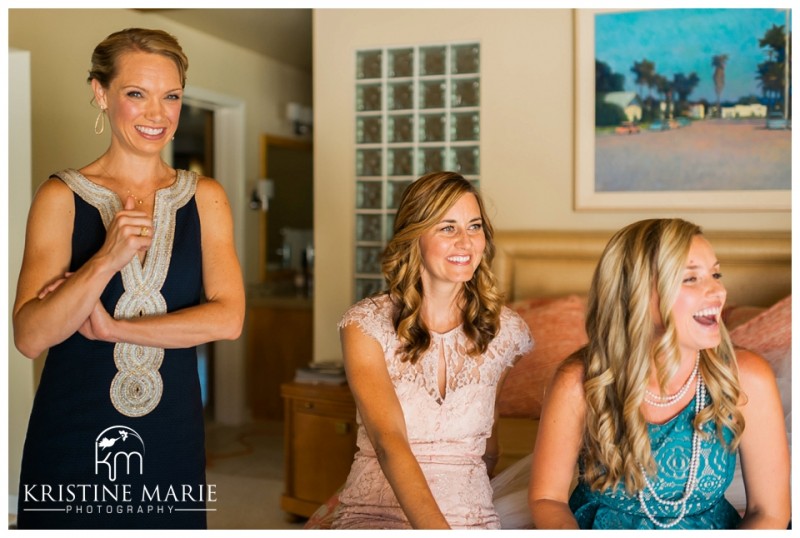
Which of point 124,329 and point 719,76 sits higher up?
point 719,76

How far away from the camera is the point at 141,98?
1.72 meters

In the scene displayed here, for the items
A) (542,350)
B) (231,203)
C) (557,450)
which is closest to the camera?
(557,450)

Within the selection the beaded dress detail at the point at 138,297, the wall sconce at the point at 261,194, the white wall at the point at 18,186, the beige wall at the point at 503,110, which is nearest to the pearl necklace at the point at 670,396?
the beaded dress detail at the point at 138,297

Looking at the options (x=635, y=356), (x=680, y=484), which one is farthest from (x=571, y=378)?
(x=680, y=484)

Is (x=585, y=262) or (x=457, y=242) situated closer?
(x=457, y=242)

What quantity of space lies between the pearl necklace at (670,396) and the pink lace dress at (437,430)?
0.43 meters

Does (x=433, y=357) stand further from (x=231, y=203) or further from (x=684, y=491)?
(x=231, y=203)

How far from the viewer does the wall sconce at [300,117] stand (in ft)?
19.3

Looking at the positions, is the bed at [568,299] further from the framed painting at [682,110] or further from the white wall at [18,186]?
the white wall at [18,186]

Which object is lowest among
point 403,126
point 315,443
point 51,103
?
point 315,443

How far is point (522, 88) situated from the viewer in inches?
141

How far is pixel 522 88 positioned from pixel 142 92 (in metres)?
2.19

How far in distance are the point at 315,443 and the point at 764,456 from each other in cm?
223

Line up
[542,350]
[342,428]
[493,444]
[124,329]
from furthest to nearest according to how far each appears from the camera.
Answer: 1. [342,428]
2. [542,350]
3. [493,444]
4. [124,329]
